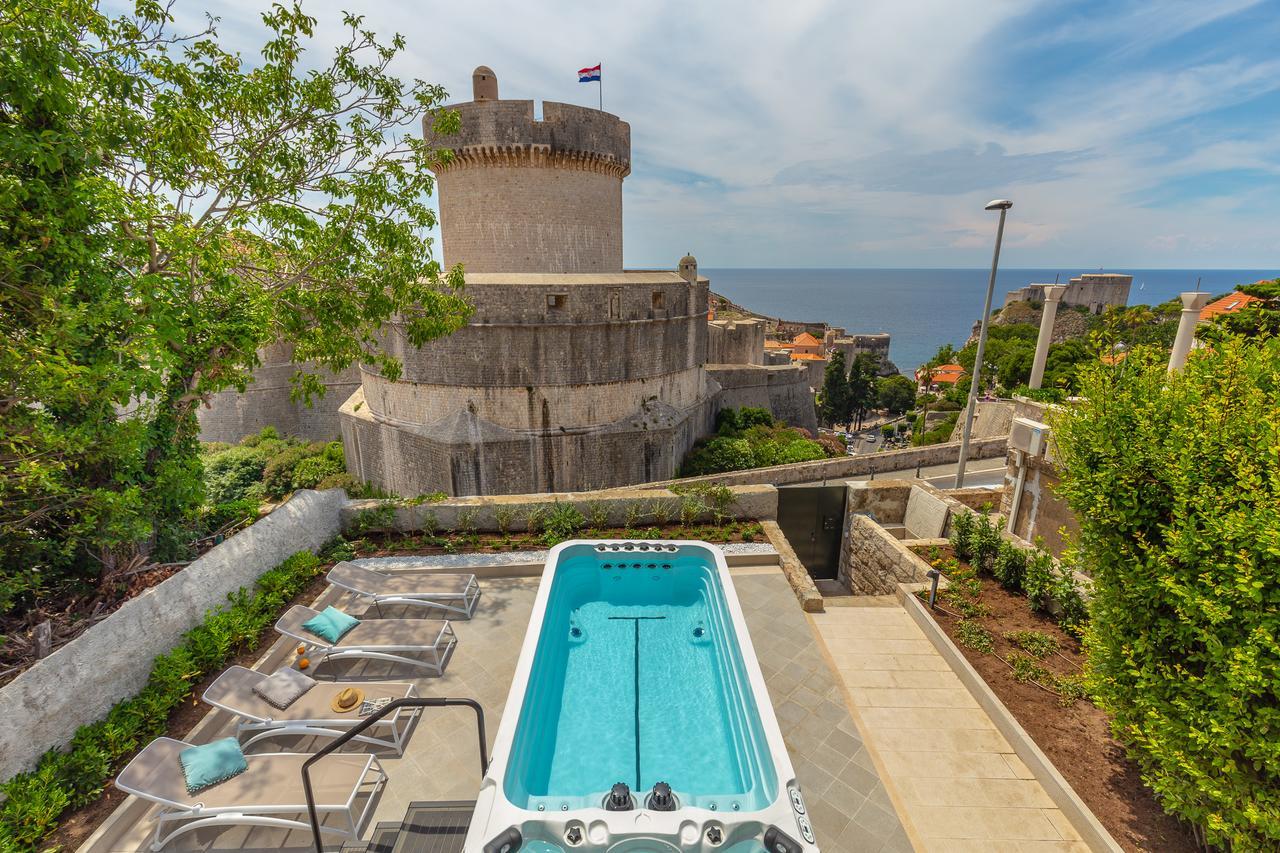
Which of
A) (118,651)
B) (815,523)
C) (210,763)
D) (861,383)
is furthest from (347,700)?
(861,383)

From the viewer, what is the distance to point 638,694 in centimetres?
596

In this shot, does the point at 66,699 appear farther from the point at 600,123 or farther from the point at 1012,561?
the point at 600,123

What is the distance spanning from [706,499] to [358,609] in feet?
19.3

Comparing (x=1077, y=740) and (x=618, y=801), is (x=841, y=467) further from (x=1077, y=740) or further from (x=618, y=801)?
(x=618, y=801)

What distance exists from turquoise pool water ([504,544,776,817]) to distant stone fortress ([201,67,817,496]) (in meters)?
9.21

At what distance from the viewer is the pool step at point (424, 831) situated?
13.3 ft

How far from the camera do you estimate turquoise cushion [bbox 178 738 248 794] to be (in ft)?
13.8

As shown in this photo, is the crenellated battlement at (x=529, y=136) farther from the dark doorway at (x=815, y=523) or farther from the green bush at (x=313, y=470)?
the dark doorway at (x=815, y=523)

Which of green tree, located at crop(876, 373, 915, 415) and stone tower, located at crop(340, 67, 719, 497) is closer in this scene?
stone tower, located at crop(340, 67, 719, 497)

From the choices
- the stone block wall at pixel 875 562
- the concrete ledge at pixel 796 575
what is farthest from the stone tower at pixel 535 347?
the concrete ledge at pixel 796 575

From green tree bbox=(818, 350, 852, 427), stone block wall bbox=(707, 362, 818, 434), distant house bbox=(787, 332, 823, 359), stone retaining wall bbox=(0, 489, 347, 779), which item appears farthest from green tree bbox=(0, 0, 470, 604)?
distant house bbox=(787, 332, 823, 359)

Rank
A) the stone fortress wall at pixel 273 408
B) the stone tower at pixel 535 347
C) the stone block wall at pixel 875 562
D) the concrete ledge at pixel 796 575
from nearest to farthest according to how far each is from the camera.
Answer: the concrete ledge at pixel 796 575 < the stone block wall at pixel 875 562 < the stone tower at pixel 535 347 < the stone fortress wall at pixel 273 408

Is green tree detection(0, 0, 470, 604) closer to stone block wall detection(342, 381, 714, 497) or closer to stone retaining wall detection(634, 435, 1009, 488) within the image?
stone block wall detection(342, 381, 714, 497)

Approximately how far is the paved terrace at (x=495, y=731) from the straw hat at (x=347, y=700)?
14.0 inches
